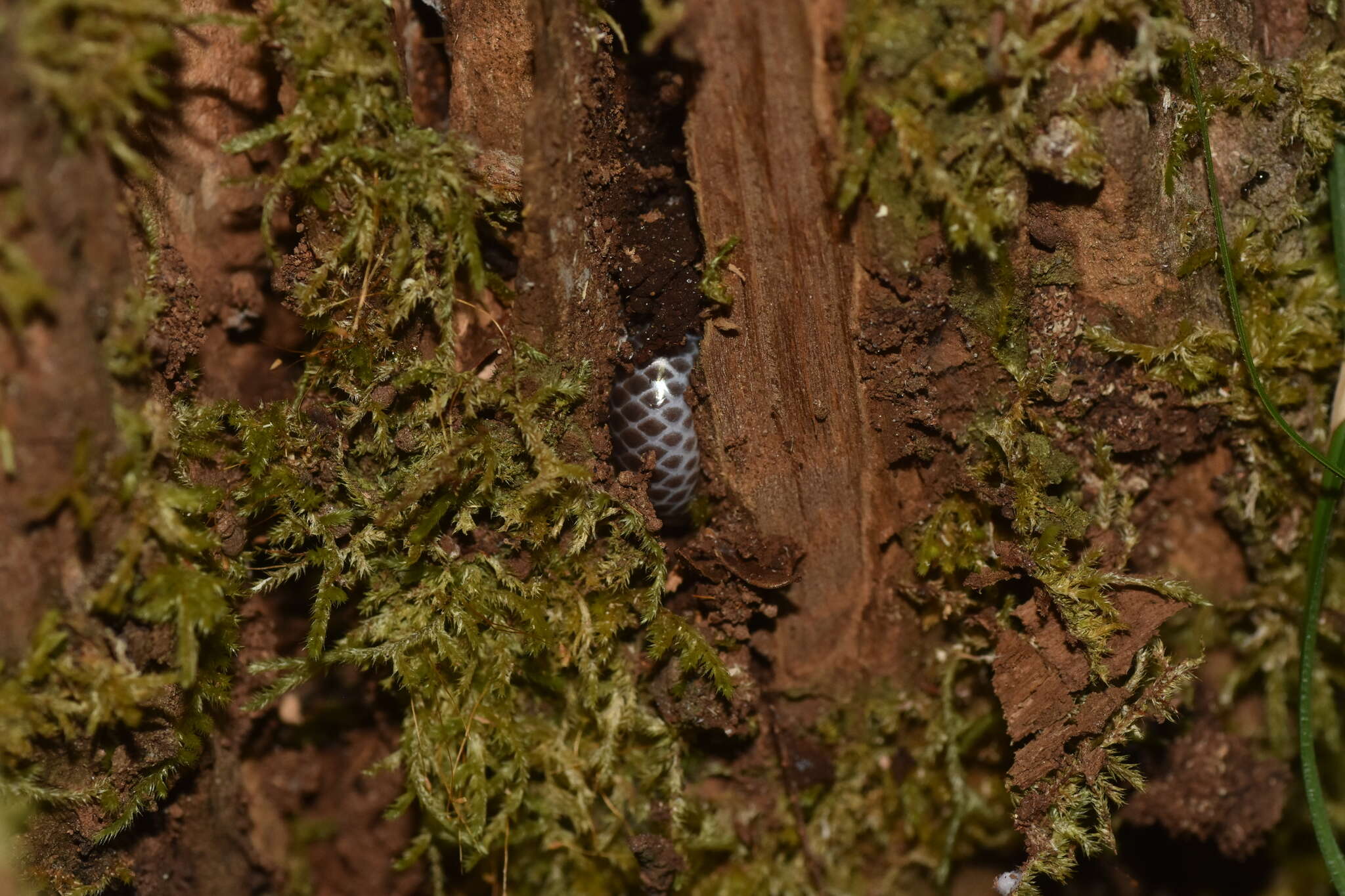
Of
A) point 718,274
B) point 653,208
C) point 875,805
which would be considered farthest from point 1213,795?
point 653,208

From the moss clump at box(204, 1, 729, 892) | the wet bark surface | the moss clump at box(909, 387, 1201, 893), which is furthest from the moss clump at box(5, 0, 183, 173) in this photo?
the moss clump at box(909, 387, 1201, 893)

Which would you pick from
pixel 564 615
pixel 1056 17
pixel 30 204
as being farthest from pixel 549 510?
pixel 1056 17

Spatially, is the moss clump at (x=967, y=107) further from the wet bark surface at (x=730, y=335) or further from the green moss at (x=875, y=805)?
the green moss at (x=875, y=805)

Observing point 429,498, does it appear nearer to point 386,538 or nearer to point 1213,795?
point 386,538

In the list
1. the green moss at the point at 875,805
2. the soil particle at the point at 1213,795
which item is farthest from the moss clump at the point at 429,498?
the soil particle at the point at 1213,795

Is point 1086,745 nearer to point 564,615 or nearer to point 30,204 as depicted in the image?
point 564,615

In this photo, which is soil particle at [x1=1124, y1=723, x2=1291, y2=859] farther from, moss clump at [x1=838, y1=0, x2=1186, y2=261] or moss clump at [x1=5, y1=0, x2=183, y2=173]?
moss clump at [x1=5, y1=0, x2=183, y2=173]

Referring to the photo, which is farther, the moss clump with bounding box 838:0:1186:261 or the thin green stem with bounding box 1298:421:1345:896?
the thin green stem with bounding box 1298:421:1345:896
